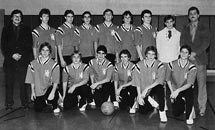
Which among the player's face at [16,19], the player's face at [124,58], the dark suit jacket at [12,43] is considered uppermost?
the player's face at [16,19]

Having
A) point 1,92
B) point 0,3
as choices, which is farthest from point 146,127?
point 0,3

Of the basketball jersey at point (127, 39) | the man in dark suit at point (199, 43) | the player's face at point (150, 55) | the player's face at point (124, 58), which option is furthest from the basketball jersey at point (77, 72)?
the man in dark suit at point (199, 43)

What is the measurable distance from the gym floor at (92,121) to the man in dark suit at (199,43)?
45cm

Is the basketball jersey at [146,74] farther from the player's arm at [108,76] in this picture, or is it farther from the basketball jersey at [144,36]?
the basketball jersey at [144,36]

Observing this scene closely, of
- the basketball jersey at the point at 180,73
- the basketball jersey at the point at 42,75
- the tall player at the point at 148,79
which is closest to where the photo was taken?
the basketball jersey at the point at 180,73

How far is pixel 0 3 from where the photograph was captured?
32.6 feet

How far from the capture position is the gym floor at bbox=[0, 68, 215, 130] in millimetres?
A: 4489

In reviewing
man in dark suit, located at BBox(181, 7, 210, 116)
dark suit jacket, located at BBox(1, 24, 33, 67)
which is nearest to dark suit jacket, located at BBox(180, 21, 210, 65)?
man in dark suit, located at BBox(181, 7, 210, 116)

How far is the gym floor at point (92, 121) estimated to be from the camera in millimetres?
4489

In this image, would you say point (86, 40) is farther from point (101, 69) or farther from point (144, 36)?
point (144, 36)

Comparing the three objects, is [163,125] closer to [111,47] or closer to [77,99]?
[77,99]

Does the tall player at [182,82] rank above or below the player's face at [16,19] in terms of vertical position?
below

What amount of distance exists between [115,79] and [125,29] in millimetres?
1049

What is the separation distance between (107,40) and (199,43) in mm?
1881
